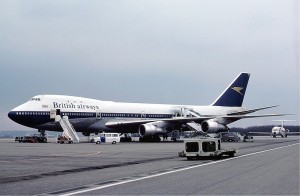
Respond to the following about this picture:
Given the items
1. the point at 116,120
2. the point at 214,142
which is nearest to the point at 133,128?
the point at 116,120

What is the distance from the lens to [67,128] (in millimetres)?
51906

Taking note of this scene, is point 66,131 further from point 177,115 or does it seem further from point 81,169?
point 81,169

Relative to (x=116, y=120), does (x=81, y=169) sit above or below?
below

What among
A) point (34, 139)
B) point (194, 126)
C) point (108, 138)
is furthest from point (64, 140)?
point (194, 126)

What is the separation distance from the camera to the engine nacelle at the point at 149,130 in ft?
175

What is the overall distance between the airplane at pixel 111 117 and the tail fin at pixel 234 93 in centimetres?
653

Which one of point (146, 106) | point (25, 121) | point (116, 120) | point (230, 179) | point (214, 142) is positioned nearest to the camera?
point (230, 179)

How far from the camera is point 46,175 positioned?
1572cm

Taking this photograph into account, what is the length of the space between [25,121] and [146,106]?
17194 mm

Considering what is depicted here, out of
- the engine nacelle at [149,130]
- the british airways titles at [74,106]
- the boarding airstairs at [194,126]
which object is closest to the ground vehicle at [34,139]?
the british airways titles at [74,106]

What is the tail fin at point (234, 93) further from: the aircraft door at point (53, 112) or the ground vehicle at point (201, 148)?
the ground vehicle at point (201, 148)

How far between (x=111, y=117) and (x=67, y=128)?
672 centimetres

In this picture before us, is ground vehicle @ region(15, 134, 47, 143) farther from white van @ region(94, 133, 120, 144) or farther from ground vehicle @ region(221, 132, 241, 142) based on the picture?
ground vehicle @ region(221, 132, 241, 142)

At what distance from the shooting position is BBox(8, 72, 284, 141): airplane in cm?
5156
